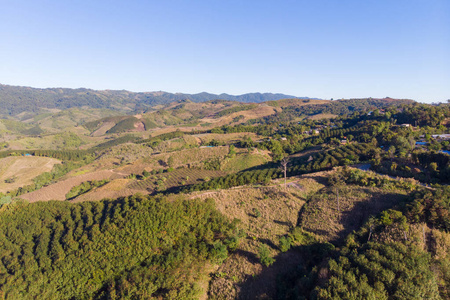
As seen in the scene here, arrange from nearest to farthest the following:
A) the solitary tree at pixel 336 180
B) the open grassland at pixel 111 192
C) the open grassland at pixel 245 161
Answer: the solitary tree at pixel 336 180, the open grassland at pixel 111 192, the open grassland at pixel 245 161

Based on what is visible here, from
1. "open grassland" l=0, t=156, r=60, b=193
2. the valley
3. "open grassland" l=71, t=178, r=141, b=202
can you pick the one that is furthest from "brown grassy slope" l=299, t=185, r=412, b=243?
"open grassland" l=0, t=156, r=60, b=193

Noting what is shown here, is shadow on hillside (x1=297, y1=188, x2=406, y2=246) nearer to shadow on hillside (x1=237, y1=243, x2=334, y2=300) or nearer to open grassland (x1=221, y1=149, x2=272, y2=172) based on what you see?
shadow on hillside (x1=237, y1=243, x2=334, y2=300)

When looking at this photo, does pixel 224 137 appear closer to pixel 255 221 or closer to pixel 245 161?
pixel 245 161

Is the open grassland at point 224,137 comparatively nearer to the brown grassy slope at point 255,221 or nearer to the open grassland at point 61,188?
the open grassland at point 61,188

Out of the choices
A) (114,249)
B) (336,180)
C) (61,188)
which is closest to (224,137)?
(61,188)

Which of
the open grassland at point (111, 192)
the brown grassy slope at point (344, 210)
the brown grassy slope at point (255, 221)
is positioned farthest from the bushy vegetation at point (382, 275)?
the open grassland at point (111, 192)

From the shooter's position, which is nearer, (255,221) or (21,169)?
(255,221)
